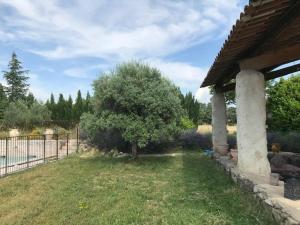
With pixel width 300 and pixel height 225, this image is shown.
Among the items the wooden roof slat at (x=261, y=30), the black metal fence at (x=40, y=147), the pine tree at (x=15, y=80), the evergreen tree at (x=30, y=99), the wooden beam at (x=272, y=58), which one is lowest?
the black metal fence at (x=40, y=147)

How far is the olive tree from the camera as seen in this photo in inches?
493

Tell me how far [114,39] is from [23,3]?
5409mm

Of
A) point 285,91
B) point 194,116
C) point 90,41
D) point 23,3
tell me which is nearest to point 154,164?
point 23,3

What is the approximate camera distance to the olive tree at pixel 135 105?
12.5m

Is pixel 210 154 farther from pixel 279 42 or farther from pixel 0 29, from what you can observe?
pixel 0 29

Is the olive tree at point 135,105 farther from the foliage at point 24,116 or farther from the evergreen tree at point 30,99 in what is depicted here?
the evergreen tree at point 30,99

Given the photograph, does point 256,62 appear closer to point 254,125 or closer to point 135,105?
point 254,125

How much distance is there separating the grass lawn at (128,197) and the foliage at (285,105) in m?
7.75

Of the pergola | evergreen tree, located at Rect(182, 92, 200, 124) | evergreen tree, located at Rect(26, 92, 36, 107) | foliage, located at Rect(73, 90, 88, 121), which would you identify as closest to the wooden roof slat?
the pergola

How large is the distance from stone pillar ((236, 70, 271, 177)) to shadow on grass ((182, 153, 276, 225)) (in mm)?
580

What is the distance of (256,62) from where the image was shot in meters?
7.00

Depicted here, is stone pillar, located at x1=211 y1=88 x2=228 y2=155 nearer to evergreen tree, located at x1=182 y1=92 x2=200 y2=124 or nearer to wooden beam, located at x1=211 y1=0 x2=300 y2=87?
wooden beam, located at x1=211 y1=0 x2=300 y2=87

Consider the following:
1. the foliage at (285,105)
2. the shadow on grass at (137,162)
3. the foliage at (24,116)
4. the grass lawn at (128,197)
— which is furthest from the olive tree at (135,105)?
the foliage at (24,116)

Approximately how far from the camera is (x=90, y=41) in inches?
675
